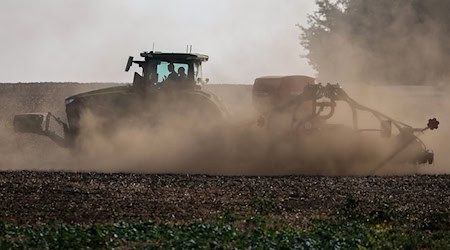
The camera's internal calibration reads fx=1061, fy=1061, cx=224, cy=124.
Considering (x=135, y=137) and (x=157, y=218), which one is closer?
(x=157, y=218)

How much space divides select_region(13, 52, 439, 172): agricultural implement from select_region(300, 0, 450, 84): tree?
21920 mm

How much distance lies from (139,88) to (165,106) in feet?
3.13

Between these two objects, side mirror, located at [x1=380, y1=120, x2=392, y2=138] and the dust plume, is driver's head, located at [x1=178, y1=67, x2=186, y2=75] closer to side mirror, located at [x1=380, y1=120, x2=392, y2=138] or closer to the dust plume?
the dust plume

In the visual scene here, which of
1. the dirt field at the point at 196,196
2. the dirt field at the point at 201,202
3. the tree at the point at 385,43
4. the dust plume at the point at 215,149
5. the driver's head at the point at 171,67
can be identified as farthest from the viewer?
the tree at the point at 385,43

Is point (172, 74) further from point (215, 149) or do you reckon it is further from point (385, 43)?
point (385, 43)

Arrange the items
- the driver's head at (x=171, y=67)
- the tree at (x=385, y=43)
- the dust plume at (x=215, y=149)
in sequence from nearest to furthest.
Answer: the dust plume at (x=215, y=149) < the driver's head at (x=171, y=67) < the tree at (x=385, y=43)

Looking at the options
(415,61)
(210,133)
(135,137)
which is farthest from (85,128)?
(415,61)

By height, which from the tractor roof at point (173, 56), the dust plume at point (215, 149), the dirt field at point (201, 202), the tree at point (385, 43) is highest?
the tree at point (385, 43)

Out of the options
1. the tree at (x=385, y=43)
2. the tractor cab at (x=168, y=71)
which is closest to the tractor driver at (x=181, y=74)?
the tractor cab at (x=168, y=71)

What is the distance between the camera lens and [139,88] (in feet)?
98.7

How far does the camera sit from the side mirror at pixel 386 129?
28.9m

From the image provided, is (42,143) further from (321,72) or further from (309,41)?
(309,41)

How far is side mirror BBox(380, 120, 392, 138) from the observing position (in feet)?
94.9

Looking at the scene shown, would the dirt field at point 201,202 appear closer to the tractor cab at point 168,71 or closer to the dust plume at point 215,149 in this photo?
the dust plume at point 215,149
